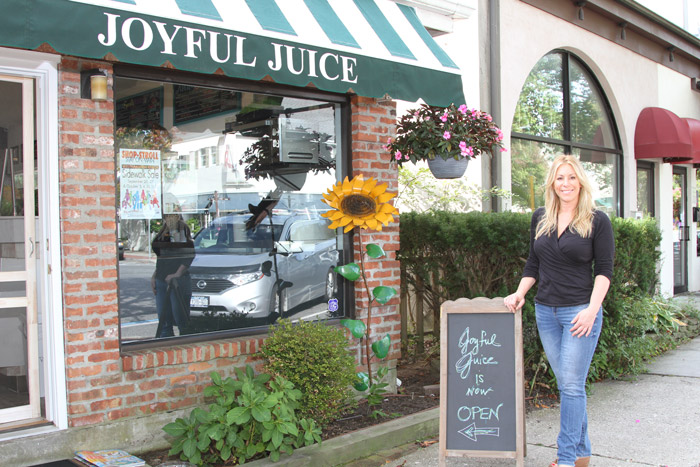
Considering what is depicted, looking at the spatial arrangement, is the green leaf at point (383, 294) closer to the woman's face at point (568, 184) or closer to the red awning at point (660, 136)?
the woman's face at point (568, 184)

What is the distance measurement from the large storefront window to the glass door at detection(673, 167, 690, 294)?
397 inches

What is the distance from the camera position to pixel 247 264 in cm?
505

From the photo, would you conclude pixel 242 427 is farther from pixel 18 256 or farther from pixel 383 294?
pixel 18 256

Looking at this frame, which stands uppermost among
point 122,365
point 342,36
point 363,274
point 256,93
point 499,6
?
point 499,6

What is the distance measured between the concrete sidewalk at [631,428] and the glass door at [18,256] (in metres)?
2.24

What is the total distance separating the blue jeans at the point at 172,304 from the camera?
180 inches

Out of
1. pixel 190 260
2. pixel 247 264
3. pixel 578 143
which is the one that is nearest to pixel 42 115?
pixel 190 260

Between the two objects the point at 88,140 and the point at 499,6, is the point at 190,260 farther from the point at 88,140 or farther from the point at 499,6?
the point at 499,6

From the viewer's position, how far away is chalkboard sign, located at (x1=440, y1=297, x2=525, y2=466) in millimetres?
3846

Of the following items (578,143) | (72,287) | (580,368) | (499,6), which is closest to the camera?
(580,368)

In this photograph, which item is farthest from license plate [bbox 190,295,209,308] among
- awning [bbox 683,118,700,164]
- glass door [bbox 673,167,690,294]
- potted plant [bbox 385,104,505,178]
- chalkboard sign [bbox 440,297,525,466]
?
glass door [bbox 673,167,690,294]

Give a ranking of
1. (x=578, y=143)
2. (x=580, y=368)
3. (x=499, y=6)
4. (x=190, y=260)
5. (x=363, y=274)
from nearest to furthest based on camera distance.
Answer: (x=580, y=368)
(x=190, y=260)
(x=363, y=274)
(x=499, y=6)
(x=578, y=143)

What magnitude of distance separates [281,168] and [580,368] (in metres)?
2.84

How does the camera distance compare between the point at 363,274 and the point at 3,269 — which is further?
the point at 363,274
